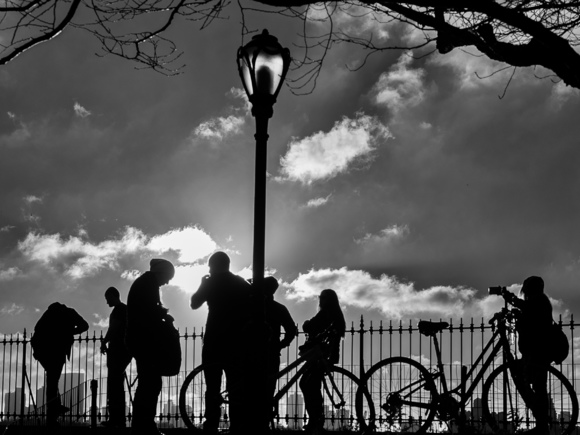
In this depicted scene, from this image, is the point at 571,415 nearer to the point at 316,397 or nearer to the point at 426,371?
the point at 426,371

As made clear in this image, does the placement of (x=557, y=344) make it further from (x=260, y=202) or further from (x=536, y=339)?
(x=260, y=202)

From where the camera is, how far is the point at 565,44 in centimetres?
878

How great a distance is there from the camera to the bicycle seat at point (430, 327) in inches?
388

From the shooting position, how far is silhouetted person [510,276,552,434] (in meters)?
9.69

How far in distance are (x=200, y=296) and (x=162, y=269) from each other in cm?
55

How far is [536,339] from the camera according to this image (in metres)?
10.1

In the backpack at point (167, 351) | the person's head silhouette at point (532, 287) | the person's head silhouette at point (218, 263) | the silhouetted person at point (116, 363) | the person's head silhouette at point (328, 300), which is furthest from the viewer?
the silhouetted person at point (116, 363)

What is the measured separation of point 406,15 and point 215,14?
2.22 meters

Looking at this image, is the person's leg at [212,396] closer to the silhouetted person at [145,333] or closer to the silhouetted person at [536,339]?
the silhouetted person at [145,333]

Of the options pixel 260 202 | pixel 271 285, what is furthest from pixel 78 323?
pixel 260 202

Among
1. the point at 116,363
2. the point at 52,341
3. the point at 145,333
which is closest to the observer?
the point at 145,333

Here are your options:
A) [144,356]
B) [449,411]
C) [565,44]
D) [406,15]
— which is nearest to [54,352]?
[144,356]

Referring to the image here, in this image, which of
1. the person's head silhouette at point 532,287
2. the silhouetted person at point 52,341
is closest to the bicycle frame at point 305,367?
the person's head silhouette at point 532,287

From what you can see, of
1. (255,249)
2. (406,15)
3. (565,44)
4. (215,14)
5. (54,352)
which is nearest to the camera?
(255,249)
